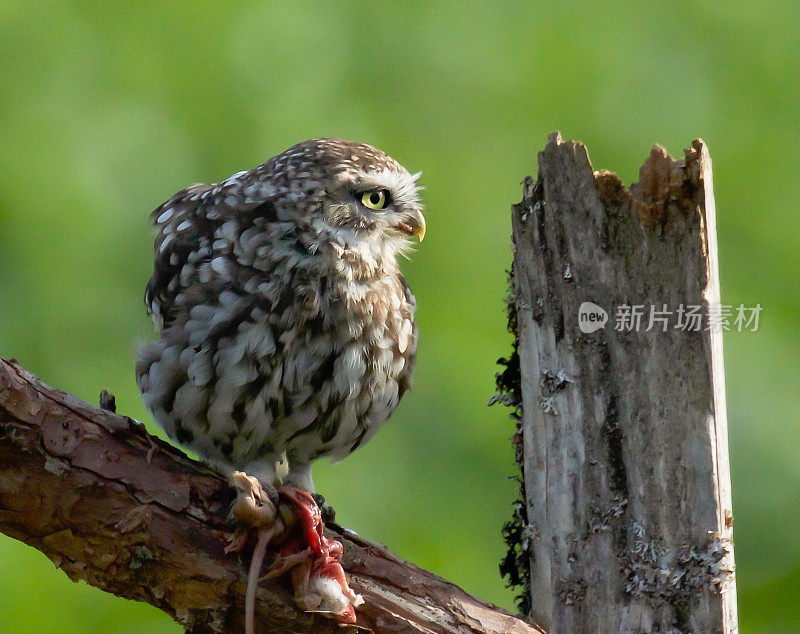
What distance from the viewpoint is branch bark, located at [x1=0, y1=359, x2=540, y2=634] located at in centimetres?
214

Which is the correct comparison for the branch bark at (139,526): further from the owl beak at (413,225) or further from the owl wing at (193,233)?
the owl beak at (413,225)

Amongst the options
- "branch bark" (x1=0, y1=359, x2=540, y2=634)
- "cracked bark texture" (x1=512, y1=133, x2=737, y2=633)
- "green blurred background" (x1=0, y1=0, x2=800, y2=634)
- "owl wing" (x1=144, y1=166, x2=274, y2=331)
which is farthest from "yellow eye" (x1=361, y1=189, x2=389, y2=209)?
"green blurred background" (x1=0, y1=0, x2=800, y2=634)

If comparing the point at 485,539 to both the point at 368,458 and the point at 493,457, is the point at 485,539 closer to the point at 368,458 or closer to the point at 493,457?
the point at 493,457

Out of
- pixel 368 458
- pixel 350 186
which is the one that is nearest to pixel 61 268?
pixel 368 458

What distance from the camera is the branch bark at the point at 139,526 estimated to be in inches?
84.4

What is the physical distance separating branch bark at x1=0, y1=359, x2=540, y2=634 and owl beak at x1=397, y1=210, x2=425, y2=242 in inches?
40.6

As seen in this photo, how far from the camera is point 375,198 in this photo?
287 centimetres

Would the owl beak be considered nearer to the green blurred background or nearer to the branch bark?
the branch bark

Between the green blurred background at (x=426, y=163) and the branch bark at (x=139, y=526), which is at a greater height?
the green blurred background at (x=426, y=163)

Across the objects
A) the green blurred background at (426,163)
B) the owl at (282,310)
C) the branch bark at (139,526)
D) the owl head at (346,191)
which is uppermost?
the green blurred background at (426,163)

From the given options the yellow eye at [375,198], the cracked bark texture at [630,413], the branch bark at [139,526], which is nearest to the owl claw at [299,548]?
the branch bark at [139,526]

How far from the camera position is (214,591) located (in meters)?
2.19

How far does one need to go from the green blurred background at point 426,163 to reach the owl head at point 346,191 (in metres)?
2.50

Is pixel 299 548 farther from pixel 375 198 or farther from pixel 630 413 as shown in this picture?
pixel 375 198
